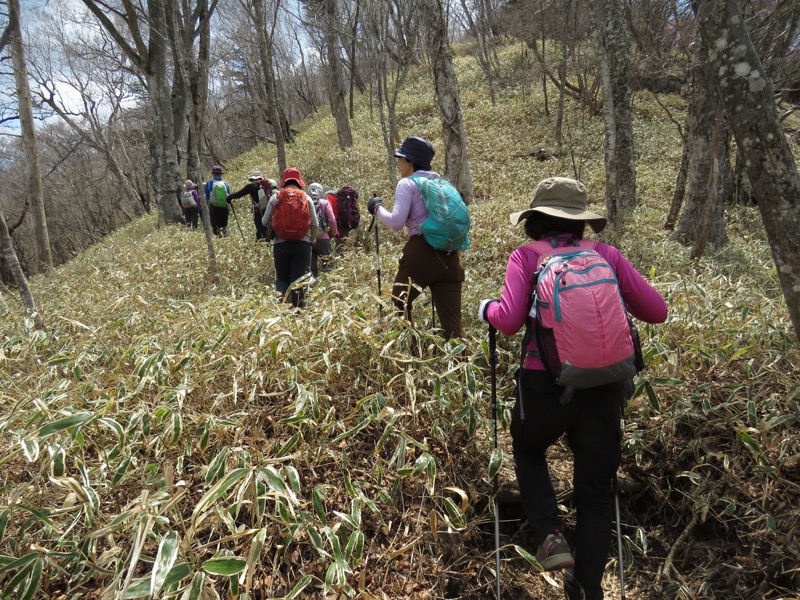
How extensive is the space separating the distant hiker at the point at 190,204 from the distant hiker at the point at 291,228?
7.49 m

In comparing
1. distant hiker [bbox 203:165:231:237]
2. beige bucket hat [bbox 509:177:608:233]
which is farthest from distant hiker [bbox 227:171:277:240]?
beige bucket hat [bbox 509:177:608:233]

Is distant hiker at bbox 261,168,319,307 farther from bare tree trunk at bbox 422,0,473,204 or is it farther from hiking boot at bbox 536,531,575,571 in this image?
bare tree trunk at bbox 422,0,473,204

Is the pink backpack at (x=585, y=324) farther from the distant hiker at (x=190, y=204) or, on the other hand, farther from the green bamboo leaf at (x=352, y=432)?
the distant hiker at (x=190, y=204)

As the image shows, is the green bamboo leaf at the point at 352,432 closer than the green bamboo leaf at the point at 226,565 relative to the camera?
No

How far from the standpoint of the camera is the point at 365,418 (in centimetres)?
267

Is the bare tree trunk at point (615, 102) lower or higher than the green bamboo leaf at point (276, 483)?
higher

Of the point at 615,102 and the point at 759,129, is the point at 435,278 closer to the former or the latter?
the point at 759,129

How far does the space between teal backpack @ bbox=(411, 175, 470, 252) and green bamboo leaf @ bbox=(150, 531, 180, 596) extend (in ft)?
8.03

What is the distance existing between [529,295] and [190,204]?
11466mm

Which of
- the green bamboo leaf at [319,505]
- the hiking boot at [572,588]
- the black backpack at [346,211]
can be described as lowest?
the hiking boot at [572,588]

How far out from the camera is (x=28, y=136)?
347 inches

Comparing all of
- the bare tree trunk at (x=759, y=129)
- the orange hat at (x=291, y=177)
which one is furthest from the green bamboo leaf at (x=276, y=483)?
the orange hat at (x=291, y=177)

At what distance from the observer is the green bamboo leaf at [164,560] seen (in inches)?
62.8

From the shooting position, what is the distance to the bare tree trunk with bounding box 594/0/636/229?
746 centimetres
